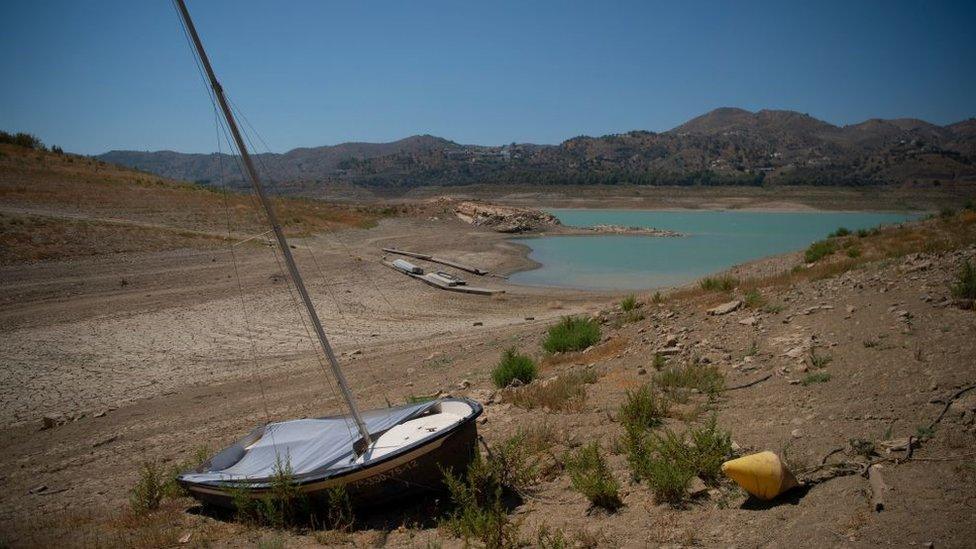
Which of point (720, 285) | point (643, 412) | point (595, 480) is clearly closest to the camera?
point (595, 480)

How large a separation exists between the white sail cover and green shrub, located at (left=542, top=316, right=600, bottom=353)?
540 centimetres

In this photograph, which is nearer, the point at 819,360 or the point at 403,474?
the point at 403,474

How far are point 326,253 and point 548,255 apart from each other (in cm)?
1386

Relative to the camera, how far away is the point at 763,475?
4668mm

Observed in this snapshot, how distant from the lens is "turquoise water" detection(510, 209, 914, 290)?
28484 millimetres

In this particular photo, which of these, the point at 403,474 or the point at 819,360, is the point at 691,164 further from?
the point at 403,474

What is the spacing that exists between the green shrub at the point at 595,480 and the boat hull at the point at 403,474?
117cm

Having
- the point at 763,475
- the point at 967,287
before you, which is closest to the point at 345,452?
the point at 763,475

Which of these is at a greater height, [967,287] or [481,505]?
[967,287]

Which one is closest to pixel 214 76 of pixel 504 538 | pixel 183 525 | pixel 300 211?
pixel 183 525

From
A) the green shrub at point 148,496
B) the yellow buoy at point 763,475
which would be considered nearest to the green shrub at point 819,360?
the yellow buoy at point 763,475

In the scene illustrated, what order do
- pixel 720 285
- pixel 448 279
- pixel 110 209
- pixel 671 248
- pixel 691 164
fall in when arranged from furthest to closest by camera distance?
1. pixel 691 164
2. pixel 671 248
3. pixel 110 209
4. pixel 448 279
5. pixel 720 285

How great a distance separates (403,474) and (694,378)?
180 inches

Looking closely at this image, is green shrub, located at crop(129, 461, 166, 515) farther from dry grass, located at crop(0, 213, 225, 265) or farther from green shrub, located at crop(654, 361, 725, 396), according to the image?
dry grass, located at crop(0, 213, 225, 265)
